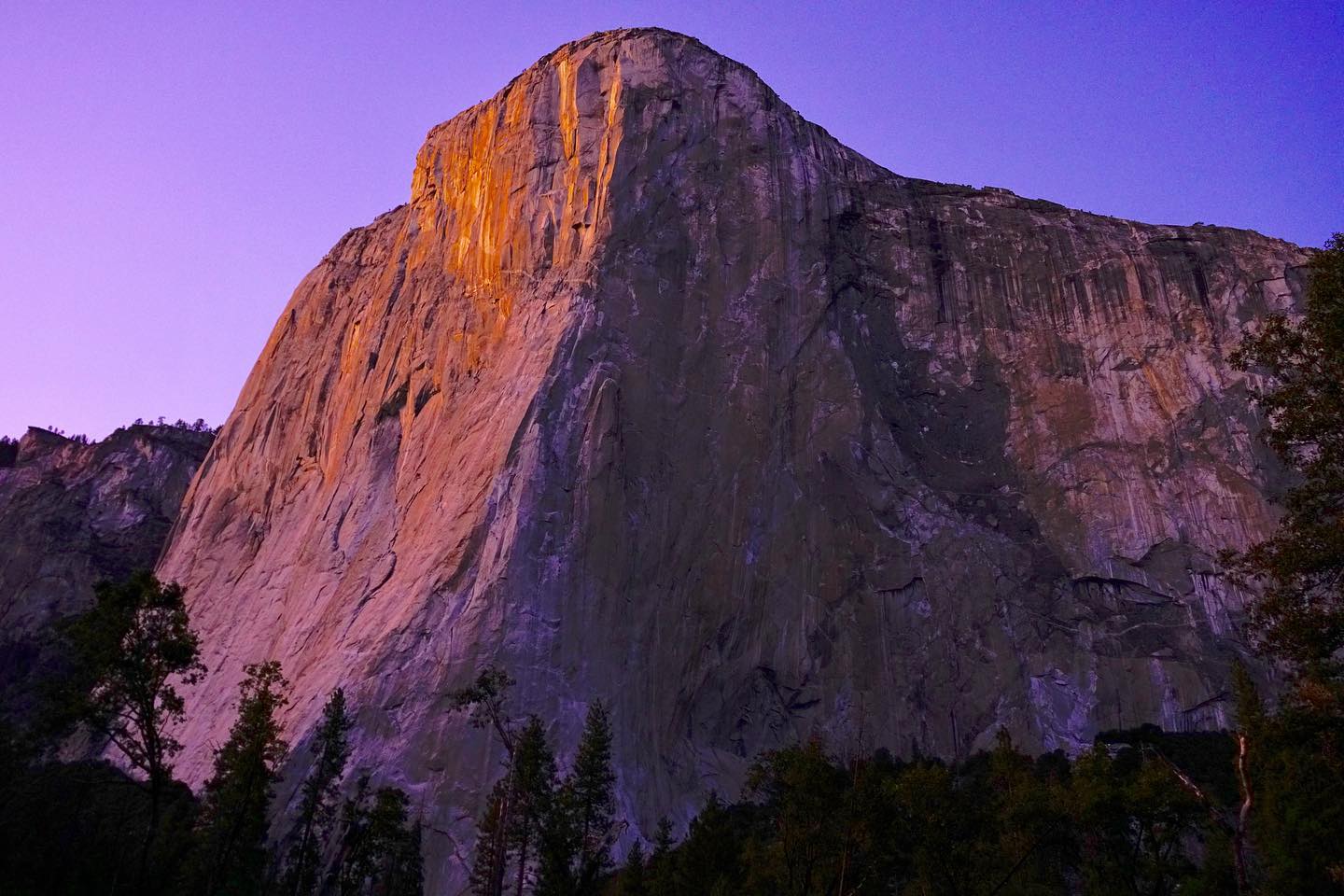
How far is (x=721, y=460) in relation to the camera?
47875 millimetres

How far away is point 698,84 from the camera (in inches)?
2270

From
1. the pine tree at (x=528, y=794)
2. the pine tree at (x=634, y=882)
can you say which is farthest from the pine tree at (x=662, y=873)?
the pine tree at (x=528, y=794)

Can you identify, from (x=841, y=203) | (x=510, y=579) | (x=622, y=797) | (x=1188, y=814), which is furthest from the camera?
(x=841, y=203)

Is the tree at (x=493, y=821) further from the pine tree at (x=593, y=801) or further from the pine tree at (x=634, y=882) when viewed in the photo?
the pine tree at (x=634, y=882)

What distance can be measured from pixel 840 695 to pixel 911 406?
54.2ft

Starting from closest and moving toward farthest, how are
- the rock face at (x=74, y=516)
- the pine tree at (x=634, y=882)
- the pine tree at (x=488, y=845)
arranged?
the pine tree at (x=634, y=882), the pine tree at (x=488, y=845), the rock face at (x=74, y=516)

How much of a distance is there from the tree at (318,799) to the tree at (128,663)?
819 cm

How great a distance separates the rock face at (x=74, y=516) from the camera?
65688 millimetres

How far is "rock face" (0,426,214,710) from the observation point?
65.7 metres

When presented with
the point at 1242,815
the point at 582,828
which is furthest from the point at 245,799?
the point at 1242,815

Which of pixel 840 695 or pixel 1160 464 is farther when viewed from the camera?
pixel 1160 464

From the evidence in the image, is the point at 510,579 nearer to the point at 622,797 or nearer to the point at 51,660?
the point at 622,797

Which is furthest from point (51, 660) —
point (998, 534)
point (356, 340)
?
point (998, 534)

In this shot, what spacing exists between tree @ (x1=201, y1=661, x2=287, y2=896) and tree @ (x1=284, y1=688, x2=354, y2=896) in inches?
41.3
